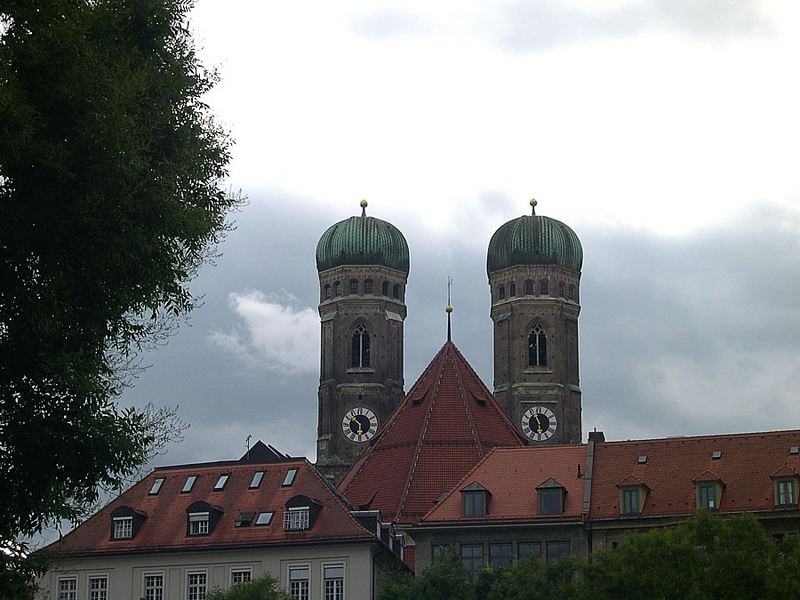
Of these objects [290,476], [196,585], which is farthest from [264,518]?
[196,585]

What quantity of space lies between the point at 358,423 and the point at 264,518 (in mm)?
59369

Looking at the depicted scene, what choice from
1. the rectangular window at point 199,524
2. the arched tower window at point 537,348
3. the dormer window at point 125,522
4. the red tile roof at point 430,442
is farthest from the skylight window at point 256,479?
the arched tower window at point 537,348

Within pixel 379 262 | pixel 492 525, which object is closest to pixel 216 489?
pixel 492 525

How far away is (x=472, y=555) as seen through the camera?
6881cm

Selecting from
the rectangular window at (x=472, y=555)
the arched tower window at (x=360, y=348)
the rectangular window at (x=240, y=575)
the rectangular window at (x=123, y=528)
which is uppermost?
the arched tower window at (x=360, y=348)

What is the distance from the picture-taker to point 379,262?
13912cm

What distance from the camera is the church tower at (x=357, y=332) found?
13088cm

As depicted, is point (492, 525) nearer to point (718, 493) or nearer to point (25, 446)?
point (718, 493)

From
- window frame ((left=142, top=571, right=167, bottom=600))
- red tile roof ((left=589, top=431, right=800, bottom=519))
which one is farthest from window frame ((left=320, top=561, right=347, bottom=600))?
red tile roof ((left=589, top=431, right=800, bottom=519))

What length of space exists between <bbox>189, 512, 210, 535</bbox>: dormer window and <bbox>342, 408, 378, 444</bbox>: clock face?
58.8 m

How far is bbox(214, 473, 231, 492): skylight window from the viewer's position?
74.4m

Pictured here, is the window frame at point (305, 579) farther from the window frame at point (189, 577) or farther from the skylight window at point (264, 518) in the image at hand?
the window frame at point (189, 577)

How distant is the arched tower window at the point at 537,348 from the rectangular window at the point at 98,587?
67.3 meters

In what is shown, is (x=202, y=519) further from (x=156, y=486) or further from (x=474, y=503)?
(x=474, y=503)
